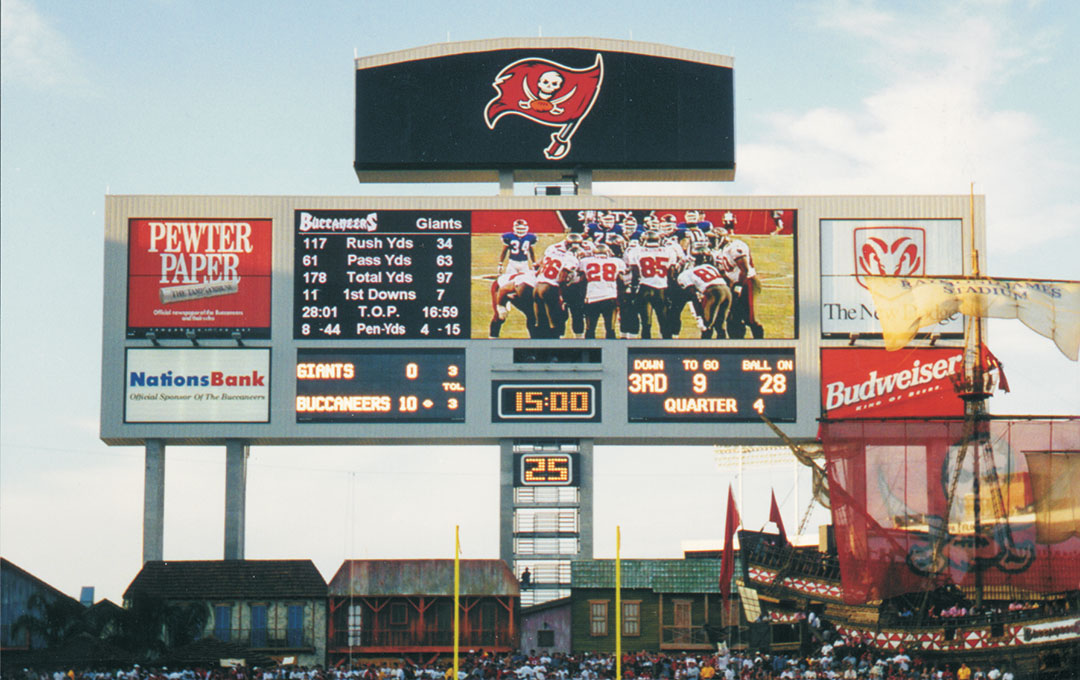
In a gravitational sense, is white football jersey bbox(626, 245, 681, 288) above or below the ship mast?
above

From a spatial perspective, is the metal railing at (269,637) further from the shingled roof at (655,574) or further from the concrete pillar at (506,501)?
the shingled roof at (655,574)

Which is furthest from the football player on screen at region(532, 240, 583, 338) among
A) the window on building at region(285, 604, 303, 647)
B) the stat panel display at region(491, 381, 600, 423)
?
the window on building at region(285, 604, 303, 647)

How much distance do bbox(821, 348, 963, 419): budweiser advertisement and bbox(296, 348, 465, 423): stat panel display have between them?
14.2 m

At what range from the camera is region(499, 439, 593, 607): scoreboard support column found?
71938 millimetres

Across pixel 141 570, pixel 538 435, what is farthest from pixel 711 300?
pixel 141 570

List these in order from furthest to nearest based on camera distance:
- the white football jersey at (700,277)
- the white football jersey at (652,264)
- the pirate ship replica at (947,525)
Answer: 1. the white football jersey at (652,264)
2. the white football jersey at (700,277)
3. the pirate ship replica at (947,525)

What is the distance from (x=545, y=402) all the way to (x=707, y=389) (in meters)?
6.18

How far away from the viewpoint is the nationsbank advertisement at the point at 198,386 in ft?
236

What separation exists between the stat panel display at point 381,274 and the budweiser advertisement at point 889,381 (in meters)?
14.1

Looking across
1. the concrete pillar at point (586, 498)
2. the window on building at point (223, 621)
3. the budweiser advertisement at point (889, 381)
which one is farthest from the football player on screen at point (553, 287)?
the window on building at point (223, 621)

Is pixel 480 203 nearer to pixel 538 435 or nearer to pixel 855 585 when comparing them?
pixel 538 435

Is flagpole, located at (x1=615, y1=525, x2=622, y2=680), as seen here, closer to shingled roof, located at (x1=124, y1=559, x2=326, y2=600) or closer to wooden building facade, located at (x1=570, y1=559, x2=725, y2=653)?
wooden building facade, located at (x1=570, y1=559, x2=725, y2=653)

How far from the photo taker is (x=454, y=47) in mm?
75125

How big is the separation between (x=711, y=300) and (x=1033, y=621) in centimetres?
1790
